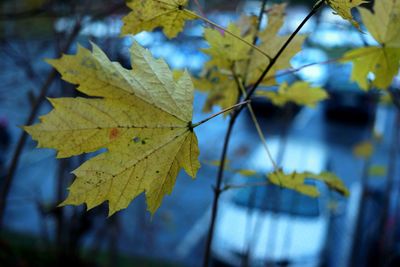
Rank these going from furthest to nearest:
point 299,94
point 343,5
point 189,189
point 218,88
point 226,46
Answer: point 189,189, point 299,94, point 218,88, point 226,46, point 343,5

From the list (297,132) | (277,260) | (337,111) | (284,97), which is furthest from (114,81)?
(337,111)

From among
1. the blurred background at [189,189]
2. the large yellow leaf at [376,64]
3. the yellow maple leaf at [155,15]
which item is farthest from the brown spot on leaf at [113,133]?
the large yellow leaf at [376,64]

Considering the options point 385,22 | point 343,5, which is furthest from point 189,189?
point 343,5

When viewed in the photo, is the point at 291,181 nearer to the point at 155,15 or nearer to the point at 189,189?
the point at 155,15

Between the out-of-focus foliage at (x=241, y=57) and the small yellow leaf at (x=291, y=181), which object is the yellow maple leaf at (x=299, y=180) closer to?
the small yellow leaf at (x=291, y=181)

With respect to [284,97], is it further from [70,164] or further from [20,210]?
[20,210]

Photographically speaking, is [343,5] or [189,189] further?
[189,189]
